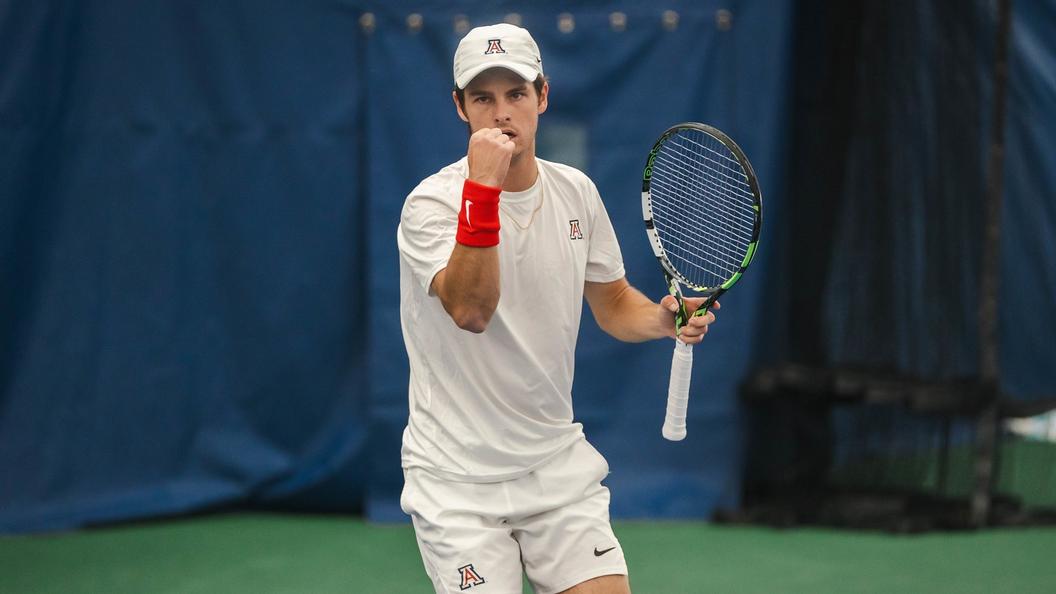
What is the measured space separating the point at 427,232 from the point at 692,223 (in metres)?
1.30

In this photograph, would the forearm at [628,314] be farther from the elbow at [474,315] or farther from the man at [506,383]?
the elbow at [474,315]

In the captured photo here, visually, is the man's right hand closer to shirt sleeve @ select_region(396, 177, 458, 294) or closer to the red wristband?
the red wristband

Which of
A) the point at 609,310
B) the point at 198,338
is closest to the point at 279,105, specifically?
the point at 198,338

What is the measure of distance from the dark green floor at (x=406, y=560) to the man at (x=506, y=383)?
6.74 feet

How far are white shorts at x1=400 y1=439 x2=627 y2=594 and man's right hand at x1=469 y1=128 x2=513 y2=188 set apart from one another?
788 mm

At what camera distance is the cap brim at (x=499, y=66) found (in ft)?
10.5

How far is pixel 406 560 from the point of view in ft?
19.0

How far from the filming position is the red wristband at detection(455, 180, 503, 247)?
295 cm

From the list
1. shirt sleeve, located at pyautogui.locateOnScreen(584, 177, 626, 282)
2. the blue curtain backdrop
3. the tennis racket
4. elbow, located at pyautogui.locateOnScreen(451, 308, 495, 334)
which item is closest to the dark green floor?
the blue curtain backdrop

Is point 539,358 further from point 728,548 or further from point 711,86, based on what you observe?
point 711,86

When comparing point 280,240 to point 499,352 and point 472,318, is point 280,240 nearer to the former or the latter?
point 499,352

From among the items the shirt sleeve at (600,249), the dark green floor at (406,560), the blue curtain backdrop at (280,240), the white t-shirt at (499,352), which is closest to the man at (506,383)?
the white t-shirt at (499,352)

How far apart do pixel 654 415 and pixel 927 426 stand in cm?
128

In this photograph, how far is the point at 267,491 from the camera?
6.56 metres
